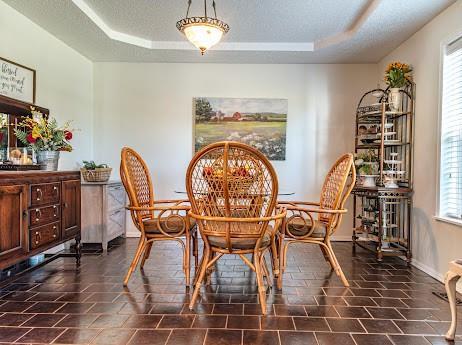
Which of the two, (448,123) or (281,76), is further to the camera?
(281,76)

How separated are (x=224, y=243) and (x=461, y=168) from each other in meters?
2.17

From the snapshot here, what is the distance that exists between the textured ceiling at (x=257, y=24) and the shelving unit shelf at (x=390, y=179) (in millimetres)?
698

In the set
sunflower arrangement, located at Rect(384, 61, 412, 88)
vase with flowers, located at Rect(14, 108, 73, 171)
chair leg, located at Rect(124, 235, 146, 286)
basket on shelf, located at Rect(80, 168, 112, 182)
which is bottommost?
chair leg, located at Rect(124, 235, 146, 286)

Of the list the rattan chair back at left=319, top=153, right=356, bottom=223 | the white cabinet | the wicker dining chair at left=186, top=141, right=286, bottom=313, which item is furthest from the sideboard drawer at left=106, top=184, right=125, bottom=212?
the rattan chair back at left=319, top=153, right=356, bottom=223

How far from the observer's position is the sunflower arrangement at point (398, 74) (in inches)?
141

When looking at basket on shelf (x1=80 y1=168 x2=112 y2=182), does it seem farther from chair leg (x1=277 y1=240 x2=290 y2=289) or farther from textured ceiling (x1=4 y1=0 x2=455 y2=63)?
chair leg (x1=277 y1=240 x2=290 y2=289)

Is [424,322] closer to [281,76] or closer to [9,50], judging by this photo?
[281,76]

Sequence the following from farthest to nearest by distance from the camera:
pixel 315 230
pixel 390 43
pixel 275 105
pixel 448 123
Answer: pixel 275 105, pixel 390 43, pixel 448 123, pixel 315 230

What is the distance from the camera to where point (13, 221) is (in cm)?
247

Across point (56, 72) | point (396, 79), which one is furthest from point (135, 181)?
point (396, 79)

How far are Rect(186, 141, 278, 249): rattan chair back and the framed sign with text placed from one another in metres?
2.17

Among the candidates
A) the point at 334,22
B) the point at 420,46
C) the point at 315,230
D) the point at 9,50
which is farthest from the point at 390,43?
the point at 9,50

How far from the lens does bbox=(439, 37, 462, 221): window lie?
290 cm

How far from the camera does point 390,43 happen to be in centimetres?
391
